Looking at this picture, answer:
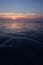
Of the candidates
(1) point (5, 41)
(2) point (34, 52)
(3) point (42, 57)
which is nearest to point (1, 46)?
(1) point (5, 41)

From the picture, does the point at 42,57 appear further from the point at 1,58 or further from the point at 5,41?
the point at 5,41

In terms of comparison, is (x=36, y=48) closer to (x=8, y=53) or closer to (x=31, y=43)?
(x=31, y=43)

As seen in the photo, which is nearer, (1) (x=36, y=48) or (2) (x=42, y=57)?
(2) (x=42, y=57)

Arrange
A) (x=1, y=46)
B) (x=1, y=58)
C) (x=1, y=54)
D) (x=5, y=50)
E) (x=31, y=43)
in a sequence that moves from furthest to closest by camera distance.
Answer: (x=31, y=43)
(x=1, y=46)
(x=5, y=50)
(x=1, y=54)
(x=1, y=58)

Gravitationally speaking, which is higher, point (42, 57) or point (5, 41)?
point (5, 41)

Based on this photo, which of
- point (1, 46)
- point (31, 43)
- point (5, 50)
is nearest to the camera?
point (5, 50)

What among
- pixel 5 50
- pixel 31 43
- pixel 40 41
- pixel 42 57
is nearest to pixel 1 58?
pixel 5 50

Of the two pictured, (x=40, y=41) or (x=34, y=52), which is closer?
(x=34, y=52)

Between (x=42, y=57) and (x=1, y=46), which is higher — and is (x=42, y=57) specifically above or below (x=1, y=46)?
below

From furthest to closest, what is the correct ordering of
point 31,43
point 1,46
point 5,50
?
point 31,43, point 1,46, point 5,50
